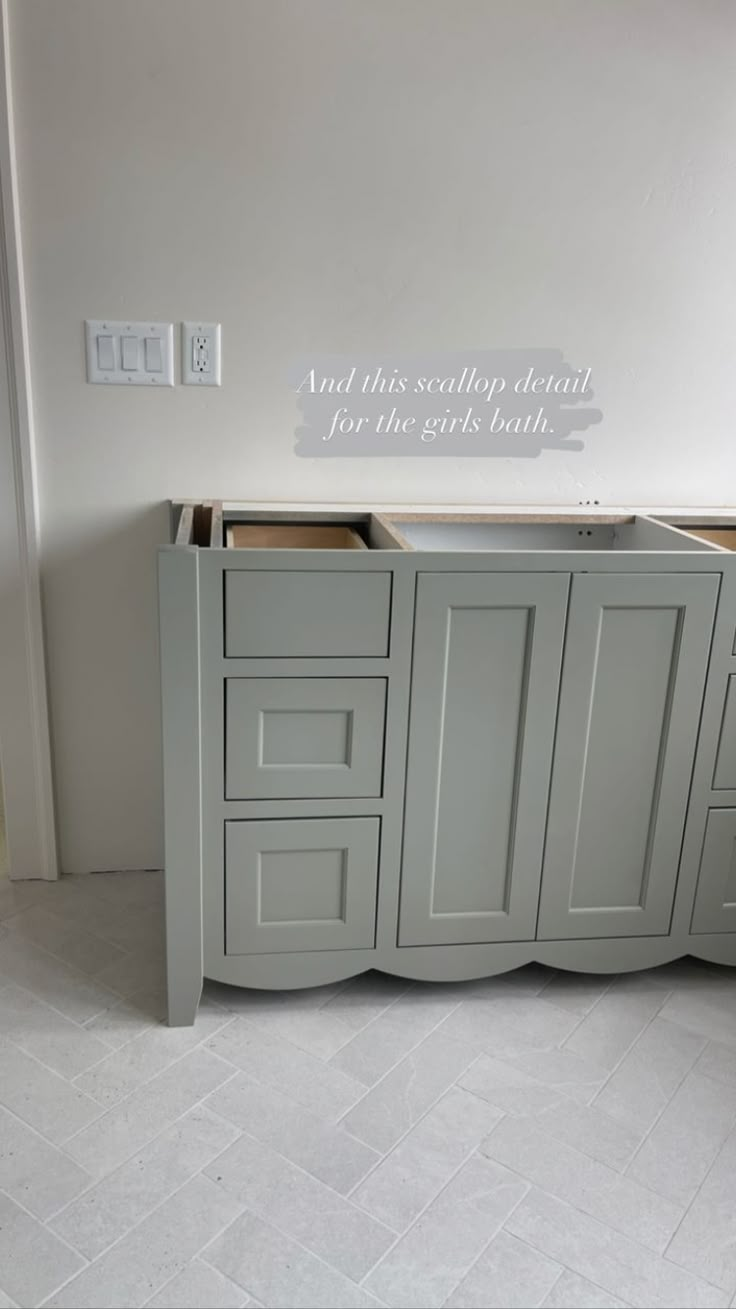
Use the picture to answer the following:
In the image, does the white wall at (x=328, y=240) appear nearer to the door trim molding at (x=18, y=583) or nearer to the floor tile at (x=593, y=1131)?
the door trim molding at (x=18, y=583)

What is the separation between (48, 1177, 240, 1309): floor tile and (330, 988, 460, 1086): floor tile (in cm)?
33

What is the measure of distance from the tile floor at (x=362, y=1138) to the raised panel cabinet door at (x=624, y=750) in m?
0.19

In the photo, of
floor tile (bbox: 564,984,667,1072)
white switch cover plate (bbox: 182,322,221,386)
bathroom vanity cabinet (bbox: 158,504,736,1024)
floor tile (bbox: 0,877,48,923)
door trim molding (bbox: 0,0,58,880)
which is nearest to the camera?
bathroom vanity cabinet (bbox: 158,504,736,1024)

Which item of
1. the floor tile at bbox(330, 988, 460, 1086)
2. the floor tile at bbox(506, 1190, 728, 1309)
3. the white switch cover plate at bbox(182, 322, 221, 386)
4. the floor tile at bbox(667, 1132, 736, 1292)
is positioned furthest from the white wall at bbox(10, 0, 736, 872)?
the floor tile at bbox(667, 1132, 736, 1292)

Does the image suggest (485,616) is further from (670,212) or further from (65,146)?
(65,146)

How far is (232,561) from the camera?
162 cm

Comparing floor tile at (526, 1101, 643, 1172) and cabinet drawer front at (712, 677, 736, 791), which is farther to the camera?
cabinet drawer front at (712, 677, 736, 791)

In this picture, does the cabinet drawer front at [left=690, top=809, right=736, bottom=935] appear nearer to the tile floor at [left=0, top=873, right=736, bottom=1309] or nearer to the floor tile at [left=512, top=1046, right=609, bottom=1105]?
the tile floor at [left=0, top=873, right=736, bottom=1309]

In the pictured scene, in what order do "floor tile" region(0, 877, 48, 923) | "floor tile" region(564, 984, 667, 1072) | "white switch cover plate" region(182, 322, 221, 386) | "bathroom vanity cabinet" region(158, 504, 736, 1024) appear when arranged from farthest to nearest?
"floor tile" region(0, 877, 48, 923) → "white switch cover plate" region(182, 322, 221, 386) → "floor tile" region(564, 984, 667, 1072) → "bathroom vanity cabinet" region(158, 504, 736, 1024)

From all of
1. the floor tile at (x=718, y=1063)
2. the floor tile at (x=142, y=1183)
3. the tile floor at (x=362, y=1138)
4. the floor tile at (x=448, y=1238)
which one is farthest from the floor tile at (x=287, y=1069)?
the floor tile at (x=718, y=1063)

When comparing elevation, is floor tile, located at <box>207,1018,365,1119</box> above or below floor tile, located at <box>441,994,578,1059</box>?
below

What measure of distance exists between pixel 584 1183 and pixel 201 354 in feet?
5.12

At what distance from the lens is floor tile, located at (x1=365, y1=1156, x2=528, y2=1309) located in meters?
1.32

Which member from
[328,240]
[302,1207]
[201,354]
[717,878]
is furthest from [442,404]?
[302,1207]
